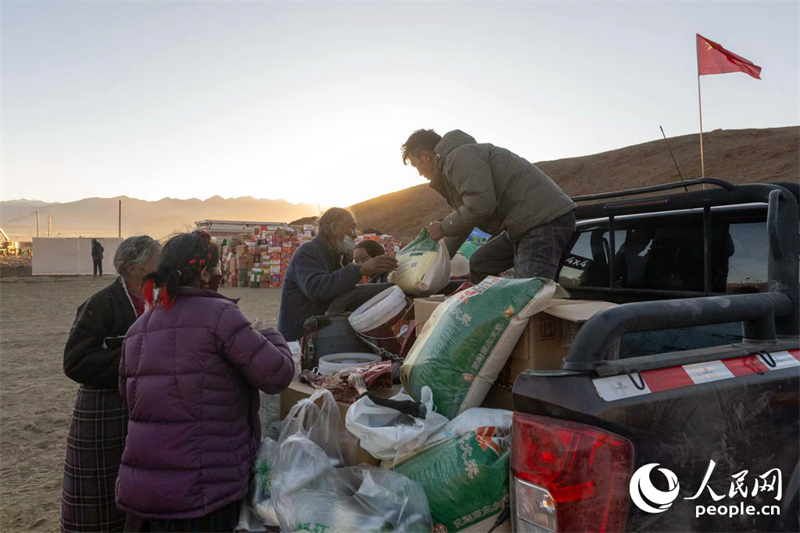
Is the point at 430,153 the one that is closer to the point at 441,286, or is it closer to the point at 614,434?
the point at 441,286

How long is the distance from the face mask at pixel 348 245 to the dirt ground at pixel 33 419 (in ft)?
8.34

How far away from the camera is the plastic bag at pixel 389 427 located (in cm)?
172

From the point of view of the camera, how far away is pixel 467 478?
1546mm

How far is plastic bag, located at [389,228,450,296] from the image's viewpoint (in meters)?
2.97

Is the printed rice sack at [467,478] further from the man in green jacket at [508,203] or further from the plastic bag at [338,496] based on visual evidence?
the man in green jacket at [508,203]

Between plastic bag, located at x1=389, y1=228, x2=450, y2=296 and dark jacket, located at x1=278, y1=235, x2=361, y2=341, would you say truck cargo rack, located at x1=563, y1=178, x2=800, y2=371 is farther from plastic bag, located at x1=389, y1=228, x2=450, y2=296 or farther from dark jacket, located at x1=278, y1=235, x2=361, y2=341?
dark jacket, located at x1=278, y1=235, x2=361, y2=341

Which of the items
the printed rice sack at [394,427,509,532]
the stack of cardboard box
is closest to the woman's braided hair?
the printed rice sack at [394,427,509,532]

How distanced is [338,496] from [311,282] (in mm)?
2002

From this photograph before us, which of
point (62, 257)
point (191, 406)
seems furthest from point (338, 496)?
point (62, 257)

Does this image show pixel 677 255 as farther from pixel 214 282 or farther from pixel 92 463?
pixel 92 463

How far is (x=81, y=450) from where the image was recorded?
8.45 feet

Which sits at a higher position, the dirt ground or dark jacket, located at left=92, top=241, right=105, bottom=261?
dark jacket, located at left=92, top=241, right=105, bottom=261

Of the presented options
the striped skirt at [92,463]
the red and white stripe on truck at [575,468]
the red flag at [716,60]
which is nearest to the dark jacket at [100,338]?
the striped skirt at [92,463]

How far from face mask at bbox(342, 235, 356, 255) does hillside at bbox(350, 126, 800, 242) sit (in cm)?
2914
